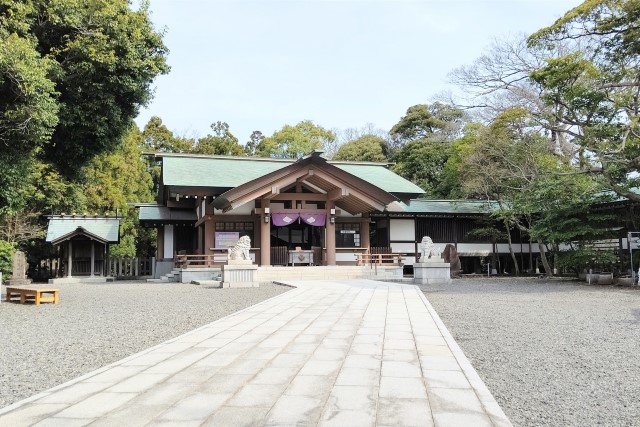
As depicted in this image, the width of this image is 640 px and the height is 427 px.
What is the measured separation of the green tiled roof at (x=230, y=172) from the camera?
2033 cm

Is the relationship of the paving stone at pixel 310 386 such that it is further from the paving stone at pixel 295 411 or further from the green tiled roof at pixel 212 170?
the green tiled roof at pixel 212 170

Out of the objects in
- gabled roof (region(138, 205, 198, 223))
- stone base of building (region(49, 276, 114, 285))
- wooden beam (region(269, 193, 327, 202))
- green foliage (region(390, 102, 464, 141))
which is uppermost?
green foliage (region(390, 102, 464, 141))

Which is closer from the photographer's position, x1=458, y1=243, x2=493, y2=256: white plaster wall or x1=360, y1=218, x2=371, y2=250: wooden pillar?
x1=360, y1=218, x2=371, y2=250: wooden pillar

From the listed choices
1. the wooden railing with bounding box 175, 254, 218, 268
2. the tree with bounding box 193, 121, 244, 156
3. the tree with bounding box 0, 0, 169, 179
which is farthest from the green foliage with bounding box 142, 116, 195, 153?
the tree with bounding box 0, 0, 169, 179

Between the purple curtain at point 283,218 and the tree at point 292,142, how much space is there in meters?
18.7

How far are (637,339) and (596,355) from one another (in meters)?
1.46

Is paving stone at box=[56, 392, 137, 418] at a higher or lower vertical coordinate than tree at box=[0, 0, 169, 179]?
lower

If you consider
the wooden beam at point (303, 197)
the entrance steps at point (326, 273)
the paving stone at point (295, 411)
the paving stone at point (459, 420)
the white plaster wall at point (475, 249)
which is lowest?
the paving stone at point (459, 420)

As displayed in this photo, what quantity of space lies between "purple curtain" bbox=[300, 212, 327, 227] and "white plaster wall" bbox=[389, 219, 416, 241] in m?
4.59

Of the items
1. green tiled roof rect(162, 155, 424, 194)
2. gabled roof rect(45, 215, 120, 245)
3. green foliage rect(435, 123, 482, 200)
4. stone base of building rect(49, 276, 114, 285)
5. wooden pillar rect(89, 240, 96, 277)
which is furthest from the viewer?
green foliage rect(435, 123, 482, 200)

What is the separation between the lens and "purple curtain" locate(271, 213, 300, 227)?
20.2 meters

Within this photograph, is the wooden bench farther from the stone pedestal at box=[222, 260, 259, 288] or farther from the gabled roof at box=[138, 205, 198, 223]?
the gabled roof at box=[138, 205, 198, 223]

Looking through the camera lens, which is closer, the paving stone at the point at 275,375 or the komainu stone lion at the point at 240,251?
the paving stone at the point at 275,375

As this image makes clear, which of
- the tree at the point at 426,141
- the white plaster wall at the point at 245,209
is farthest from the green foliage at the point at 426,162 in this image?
the white plaster wall at the point at 245,209
